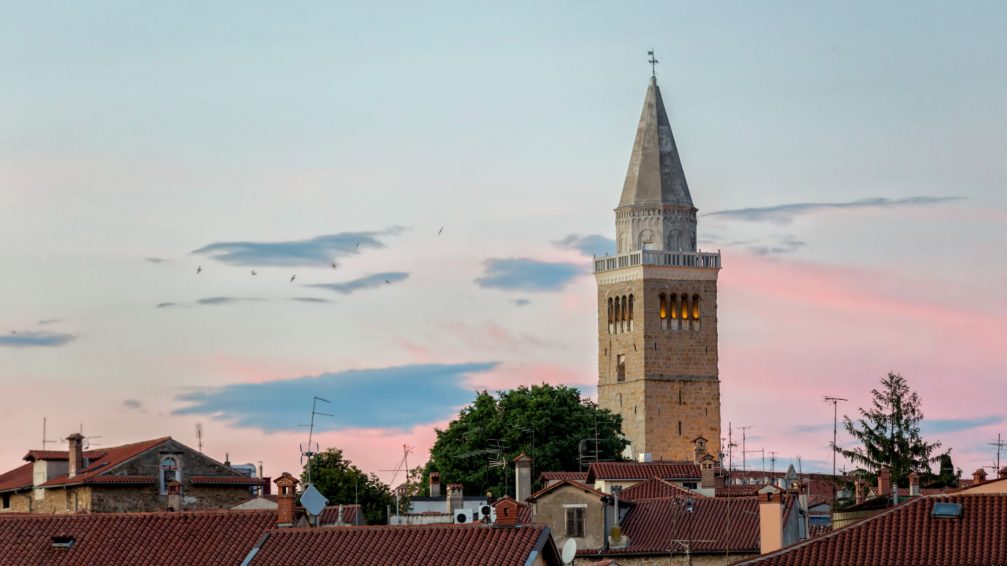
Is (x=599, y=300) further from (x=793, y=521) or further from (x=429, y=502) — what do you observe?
(x=793, y=521)

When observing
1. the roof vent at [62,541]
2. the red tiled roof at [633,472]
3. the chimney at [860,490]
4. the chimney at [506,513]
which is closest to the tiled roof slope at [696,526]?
the chimney at [860,490]

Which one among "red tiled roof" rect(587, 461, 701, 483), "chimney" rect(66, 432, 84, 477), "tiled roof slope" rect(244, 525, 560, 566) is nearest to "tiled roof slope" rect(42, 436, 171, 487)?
"chimney" rect(66, 432, 84, 477)

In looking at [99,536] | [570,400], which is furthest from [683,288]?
[99,536]

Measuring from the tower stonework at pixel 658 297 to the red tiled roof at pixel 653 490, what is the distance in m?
57.6

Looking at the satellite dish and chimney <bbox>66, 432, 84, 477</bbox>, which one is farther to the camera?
chimney <bbox>66, 432, 84, 477</bbox>

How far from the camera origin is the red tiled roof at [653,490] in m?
77.9

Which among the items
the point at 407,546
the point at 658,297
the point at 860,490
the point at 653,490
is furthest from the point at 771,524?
the point at 658,297

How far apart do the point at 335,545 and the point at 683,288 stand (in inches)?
3778

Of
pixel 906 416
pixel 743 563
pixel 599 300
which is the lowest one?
pixel 743 563

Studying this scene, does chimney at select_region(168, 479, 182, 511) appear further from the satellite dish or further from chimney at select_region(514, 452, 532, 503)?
chimney at select_region(514, 452, 532, 503)

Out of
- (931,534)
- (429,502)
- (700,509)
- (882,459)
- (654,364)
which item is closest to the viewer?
(931,534)

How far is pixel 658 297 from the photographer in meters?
141

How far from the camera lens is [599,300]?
144m

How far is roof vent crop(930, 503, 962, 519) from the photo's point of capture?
152 ft
